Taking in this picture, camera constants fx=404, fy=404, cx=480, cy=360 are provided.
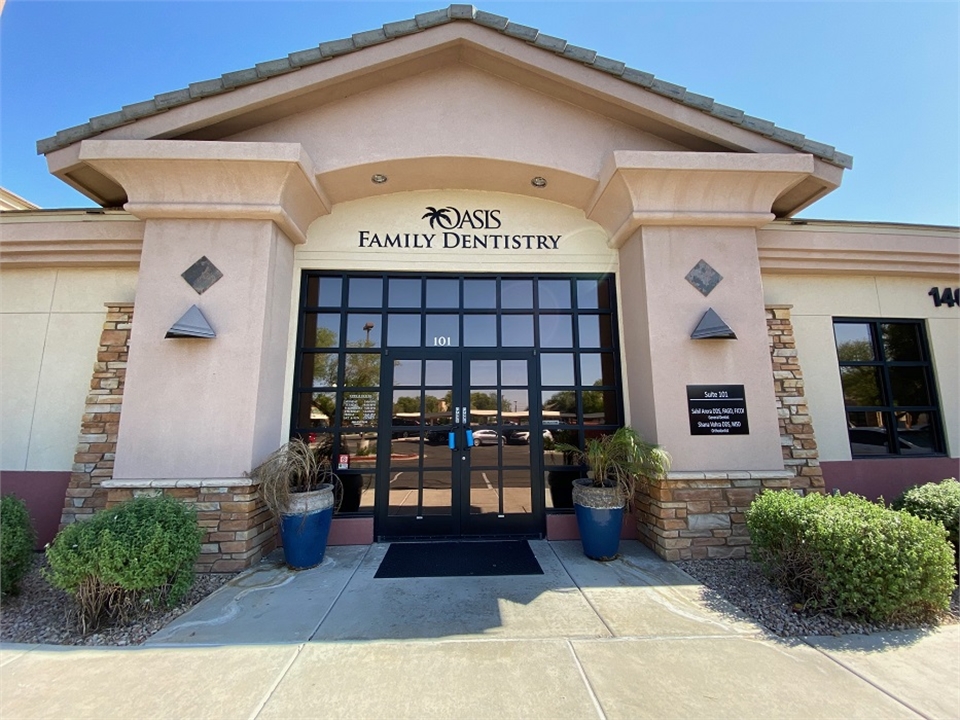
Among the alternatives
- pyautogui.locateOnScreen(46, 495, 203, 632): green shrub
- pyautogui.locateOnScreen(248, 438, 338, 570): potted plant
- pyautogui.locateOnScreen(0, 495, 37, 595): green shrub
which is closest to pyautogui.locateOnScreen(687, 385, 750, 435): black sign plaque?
pyautogui.locateOnScreen(248, 438, 338, 570): potted plant

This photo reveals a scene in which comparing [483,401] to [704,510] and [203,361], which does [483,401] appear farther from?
[203,361]

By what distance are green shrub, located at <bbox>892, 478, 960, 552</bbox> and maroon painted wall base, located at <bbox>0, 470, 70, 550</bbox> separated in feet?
34.6

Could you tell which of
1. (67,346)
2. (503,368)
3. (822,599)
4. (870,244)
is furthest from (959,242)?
(67,346)

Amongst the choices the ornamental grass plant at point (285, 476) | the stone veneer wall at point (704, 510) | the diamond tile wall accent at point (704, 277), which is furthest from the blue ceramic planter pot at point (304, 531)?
the diamond tile wall accent at point (704, 277)

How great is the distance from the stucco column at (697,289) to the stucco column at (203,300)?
4.57m

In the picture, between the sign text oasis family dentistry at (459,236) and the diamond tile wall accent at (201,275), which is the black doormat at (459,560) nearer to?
the diamond tile wall accent at (201,275)

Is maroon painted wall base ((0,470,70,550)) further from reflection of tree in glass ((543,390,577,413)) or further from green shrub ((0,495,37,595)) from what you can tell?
reflection of tree in glass ((543,390,577,413))

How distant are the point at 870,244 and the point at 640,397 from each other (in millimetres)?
4402

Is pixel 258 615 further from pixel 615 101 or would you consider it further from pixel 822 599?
pixel 615 101

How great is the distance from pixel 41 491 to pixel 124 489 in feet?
6.29

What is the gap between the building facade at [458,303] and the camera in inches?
197

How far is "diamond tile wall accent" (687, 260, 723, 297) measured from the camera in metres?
5.44

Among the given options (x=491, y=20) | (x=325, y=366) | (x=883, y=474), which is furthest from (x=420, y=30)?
(x=883, y=474)

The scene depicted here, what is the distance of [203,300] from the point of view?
5.08 metres
